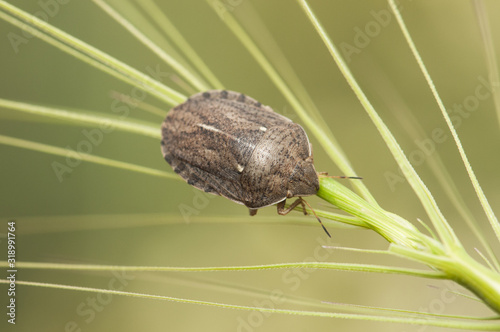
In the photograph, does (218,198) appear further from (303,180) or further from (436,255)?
(436,255)

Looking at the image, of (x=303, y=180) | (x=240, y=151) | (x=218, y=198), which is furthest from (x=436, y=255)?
(x=218, y=198)

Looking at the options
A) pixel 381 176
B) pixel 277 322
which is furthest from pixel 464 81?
pixel 277 322

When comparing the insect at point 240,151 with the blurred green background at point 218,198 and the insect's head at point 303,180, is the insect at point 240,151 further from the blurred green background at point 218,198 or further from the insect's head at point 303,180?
the blurred green background at point 218,198

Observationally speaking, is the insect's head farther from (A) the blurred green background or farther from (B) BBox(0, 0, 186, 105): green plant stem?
(A) the blurred green background

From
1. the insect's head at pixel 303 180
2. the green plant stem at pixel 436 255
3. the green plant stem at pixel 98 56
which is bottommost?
the green plant stem at pixel 436 255

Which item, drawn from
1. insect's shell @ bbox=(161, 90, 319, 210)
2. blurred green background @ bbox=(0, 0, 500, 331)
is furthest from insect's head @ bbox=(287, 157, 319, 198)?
blurred green background @ bbox=(0, 0, 500, 331)

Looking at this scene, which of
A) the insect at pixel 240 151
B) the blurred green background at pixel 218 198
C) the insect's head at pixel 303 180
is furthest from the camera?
the blurred green background at pixel 218 198

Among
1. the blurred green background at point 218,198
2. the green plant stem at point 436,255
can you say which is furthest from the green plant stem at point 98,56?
→ the blurred green background at point 218,198
